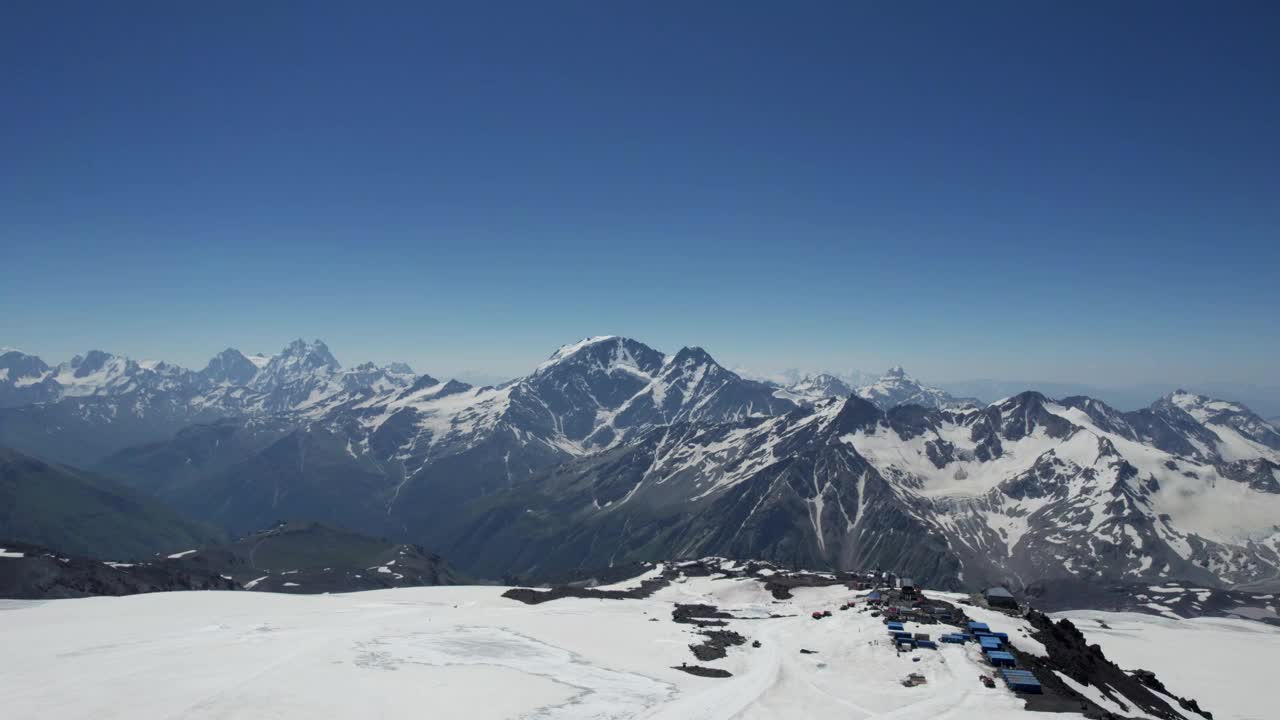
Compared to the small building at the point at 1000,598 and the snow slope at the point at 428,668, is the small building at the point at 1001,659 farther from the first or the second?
the small building at the point at 1000,598

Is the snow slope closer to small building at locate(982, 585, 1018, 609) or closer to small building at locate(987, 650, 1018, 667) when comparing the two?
small building at locate(987, 650, 1018, 667)

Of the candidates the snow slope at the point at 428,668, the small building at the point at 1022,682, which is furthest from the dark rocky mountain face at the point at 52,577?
the small building at the point at 1022,682

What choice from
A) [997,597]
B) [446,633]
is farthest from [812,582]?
[446,633]

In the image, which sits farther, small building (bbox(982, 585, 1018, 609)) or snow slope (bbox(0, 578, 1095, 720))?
small building (bbox(982, 585, 1018, 609))

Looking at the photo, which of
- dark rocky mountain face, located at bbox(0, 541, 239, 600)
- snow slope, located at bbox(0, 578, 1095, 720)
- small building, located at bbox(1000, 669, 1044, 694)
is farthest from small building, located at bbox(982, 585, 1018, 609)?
dark rocky mountain face, located at bbox(0, 541, 239, 600)

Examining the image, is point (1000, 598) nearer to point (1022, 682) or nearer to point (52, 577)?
point (1022, 682)

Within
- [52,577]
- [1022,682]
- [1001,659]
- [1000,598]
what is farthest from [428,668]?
[52,577]

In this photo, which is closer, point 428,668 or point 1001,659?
point 428,668
